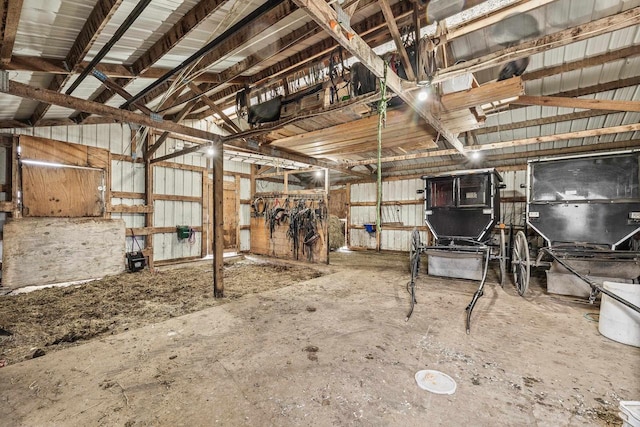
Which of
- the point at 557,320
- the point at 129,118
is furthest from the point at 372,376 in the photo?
Result: the point at 129,118

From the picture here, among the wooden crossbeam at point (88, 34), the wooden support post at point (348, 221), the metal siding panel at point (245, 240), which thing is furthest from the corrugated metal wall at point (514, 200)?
Answer: the wooden crossbeam at point (88, 34)

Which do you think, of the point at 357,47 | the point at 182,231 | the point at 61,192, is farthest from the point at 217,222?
the point at 61,192

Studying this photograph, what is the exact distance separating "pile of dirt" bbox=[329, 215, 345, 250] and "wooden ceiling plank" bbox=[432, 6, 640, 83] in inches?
293

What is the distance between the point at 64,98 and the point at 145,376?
8.94 ft

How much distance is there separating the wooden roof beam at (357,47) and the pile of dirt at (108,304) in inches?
135

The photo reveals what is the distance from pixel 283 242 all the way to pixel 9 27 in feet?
18.6

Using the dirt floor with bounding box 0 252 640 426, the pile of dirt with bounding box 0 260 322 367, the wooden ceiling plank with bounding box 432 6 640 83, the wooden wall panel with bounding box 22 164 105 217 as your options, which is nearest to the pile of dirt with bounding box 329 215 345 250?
the pile of dirt with bounding box 0 260 322 367

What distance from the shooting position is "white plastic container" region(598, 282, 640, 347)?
2.43 meters

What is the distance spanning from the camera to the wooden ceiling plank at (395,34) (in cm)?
195

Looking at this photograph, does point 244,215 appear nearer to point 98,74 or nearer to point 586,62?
point 98,74

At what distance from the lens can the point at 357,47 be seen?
193 centimetres

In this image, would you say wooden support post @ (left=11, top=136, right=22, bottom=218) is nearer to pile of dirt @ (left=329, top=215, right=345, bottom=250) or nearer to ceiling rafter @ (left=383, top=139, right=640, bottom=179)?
pile of dirt @ (left=329, top=215, right=345, bottom=250)

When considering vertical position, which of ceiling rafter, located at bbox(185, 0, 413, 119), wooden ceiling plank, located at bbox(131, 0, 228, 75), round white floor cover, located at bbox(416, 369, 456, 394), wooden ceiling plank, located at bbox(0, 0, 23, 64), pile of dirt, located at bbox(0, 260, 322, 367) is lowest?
pile of dirt, located at bbox(0, 260, 322, 367)

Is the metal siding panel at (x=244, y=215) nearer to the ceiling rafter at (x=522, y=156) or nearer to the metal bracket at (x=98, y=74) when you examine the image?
the ceiling rafter at (x=522, y=156)
